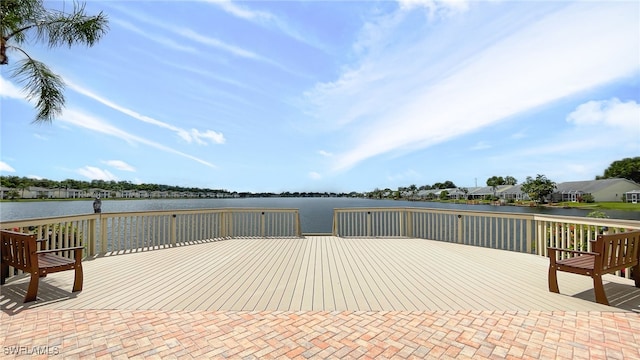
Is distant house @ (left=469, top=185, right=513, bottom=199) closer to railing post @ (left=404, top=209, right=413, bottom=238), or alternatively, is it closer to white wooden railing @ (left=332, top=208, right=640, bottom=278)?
white wooden railing @ (left=332, top=208, right=640, bottom=278)

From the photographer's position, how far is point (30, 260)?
308 centimetres

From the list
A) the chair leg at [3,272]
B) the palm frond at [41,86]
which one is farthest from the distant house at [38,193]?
the chair leg at [3,272]

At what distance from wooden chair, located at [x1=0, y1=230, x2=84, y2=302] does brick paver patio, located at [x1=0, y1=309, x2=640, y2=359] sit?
1.45ft

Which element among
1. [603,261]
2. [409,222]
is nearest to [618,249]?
[603,261]

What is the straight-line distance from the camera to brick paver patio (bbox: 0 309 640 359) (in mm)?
2020

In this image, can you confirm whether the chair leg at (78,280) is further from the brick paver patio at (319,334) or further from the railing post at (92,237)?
the railing post at (92,237)

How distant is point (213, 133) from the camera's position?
13953 mm

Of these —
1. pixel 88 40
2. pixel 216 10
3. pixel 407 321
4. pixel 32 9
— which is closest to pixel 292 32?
pixel 216 10

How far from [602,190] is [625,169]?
23.8 m

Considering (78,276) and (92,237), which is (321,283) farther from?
(92,237)

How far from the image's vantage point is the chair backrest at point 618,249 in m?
3.04

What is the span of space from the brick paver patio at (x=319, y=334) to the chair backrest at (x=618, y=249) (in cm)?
65

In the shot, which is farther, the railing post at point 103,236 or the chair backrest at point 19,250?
the railing post at point 103,236

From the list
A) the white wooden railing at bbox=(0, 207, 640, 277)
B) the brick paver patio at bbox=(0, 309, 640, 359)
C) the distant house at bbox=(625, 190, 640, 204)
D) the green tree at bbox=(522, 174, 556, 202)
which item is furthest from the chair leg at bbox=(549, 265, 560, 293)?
the distant house at bbox=(625, 190, 640, 204)
